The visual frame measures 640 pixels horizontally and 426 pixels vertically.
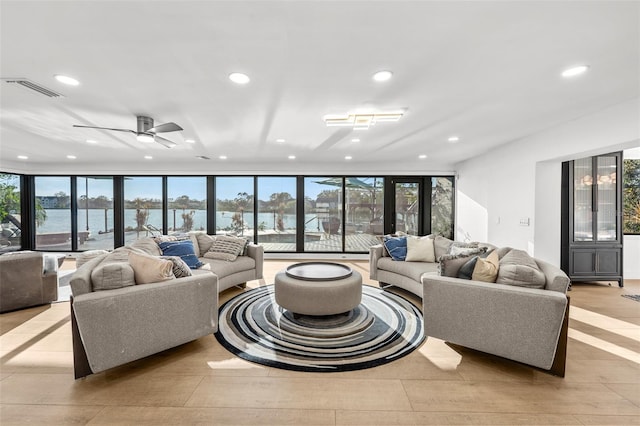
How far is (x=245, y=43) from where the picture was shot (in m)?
1.87

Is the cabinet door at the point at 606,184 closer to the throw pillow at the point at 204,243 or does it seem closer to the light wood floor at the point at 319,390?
the light wood floor at the point at 319,390

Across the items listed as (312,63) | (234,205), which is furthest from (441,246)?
(234,205)

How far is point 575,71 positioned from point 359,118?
6.41ft

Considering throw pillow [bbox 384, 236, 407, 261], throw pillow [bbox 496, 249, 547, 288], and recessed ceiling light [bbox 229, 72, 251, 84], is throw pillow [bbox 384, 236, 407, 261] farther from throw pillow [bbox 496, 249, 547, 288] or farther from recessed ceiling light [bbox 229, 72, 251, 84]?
recessed ceiling light [bbox 229, 72, 251, 84]

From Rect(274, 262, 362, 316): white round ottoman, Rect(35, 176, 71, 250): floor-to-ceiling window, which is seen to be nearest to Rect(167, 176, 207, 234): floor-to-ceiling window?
Rect(35, 176, 71, 250): floor-to-ceiling window

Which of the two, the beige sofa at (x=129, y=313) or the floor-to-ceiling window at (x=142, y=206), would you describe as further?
the floor-to-ceiling window at (x=142, y=206)

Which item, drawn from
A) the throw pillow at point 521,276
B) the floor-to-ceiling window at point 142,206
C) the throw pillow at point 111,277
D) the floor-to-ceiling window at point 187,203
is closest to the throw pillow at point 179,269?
the throw pillow at point 111,277

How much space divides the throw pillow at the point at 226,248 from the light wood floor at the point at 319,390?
1735 mm

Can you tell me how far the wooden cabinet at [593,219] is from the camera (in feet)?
14.5

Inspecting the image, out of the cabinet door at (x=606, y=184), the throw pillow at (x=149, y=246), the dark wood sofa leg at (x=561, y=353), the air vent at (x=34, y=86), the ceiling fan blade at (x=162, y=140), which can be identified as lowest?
the dark wood sofa leg at (x=561, y=353)

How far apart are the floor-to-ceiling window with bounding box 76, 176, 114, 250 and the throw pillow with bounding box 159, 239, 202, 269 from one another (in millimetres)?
4720

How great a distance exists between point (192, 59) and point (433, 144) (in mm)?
4014

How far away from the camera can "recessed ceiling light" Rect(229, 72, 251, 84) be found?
2293mm

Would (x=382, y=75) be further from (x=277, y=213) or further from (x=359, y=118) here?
(x=277, y=213)
